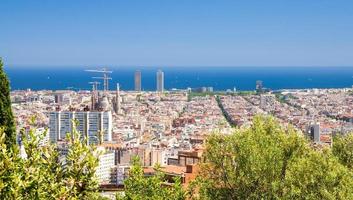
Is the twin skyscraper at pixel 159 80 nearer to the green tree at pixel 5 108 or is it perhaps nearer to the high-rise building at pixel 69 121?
the high-rise building at pixel 69 121

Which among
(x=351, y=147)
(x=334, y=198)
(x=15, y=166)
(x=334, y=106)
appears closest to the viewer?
(x=15, y=166)

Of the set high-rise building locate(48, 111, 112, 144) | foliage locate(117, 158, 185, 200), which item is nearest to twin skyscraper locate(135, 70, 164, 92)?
high-rise building locate(48, 111, 112, 144)

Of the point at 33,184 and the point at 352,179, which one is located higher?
the point at 33,184

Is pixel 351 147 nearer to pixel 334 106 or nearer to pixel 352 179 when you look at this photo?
pixel 352 179

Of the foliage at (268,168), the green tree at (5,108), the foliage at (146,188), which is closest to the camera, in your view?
the foliage at (146,188)

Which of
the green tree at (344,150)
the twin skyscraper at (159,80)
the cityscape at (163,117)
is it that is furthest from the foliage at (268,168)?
the twin skyscraper at (159,80)

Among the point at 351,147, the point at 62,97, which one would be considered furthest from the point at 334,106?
the point at 351,147

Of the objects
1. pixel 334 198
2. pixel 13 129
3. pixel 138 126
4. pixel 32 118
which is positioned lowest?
pixel 138 126

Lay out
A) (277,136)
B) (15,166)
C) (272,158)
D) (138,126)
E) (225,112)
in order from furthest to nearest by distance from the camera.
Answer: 1. (225,112)
2. (138,126)
3. (277,136)
4. (272,158)
5. (15,166)
